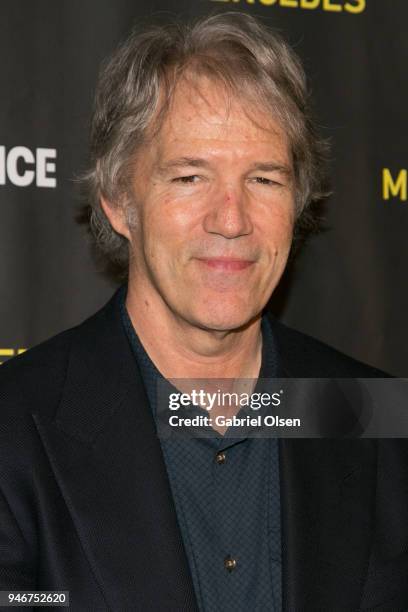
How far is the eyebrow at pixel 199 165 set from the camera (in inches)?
62.9

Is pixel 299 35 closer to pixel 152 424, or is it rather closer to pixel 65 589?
pixel 152 424

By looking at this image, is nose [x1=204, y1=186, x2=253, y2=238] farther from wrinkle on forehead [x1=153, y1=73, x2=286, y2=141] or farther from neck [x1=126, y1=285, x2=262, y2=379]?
neck [x1=126, y1=285, x2=262, y2=379]

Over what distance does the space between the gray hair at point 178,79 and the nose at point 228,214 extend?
192 mm

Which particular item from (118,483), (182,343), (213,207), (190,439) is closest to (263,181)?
(213,207)

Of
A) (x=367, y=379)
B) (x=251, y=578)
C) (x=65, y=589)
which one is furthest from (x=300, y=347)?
(x=65, y=589)

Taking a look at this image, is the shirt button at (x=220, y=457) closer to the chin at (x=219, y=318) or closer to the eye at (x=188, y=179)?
the chin at (x=219, y=318)

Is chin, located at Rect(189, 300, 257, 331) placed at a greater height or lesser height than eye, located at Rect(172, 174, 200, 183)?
lesser

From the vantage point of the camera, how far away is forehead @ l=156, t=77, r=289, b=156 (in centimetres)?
161

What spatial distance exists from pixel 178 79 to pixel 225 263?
0.36 metres

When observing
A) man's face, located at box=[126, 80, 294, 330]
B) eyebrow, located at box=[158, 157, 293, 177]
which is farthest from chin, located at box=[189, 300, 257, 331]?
eyebrow, located at box=[158, 157, 293, 177]

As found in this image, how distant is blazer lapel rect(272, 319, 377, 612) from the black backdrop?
1.80 feet

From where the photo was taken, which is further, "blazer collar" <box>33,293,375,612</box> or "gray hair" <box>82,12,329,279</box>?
"gray hair" <box>82,12,329,279</box>

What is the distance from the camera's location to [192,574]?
5.11 ft

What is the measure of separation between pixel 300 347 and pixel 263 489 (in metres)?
0.39
